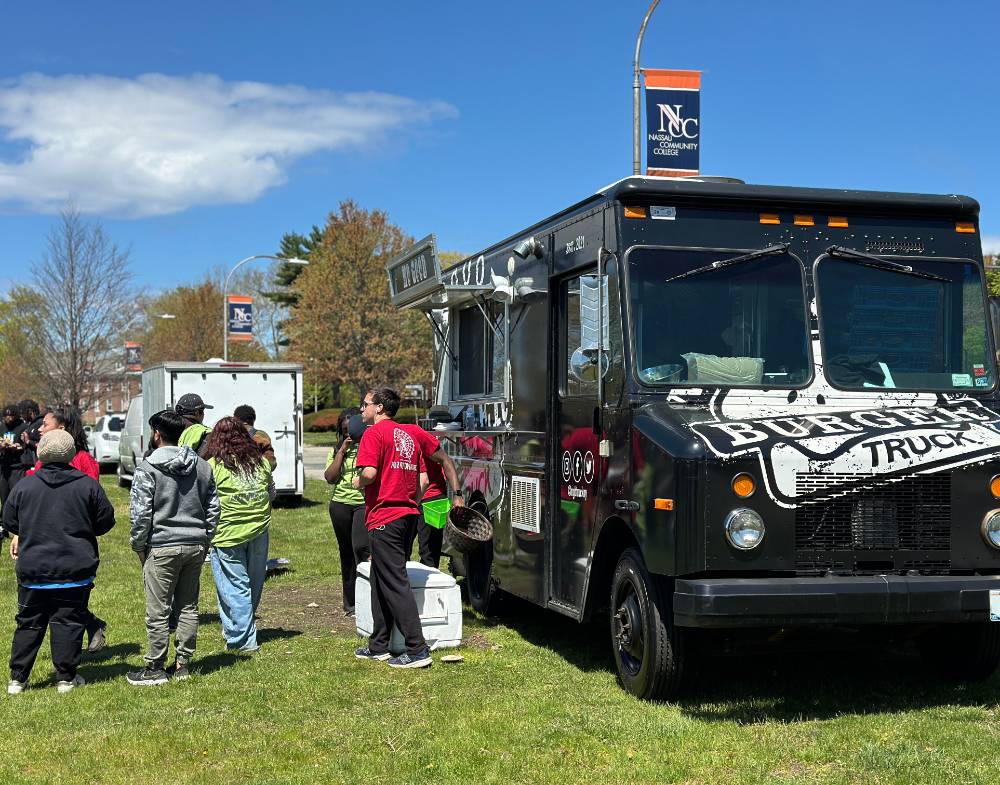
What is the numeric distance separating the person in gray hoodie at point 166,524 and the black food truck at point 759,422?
7.51 ft

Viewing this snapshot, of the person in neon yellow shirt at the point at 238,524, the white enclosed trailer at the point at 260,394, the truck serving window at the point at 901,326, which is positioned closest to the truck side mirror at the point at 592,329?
the truck serving window at the point at 901,326

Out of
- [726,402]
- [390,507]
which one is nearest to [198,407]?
[390,507]

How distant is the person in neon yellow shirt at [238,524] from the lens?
8.59m

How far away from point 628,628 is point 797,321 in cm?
200

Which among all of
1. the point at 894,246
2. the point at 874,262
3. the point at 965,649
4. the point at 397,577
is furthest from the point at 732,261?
the point at 397,577

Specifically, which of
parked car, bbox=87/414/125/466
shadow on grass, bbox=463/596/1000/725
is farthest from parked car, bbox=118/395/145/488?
shadow on grass, bbox=463/596/1000/725

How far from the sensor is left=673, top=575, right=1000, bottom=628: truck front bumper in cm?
598

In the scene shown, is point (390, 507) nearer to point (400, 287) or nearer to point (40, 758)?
point (40, 758)

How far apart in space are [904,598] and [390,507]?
11.3 ft

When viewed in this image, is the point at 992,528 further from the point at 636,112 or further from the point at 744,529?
the point at 636,112

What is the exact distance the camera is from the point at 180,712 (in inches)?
274

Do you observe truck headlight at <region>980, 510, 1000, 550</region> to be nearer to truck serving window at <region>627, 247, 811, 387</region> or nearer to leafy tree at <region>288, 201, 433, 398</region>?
truck serving window at <region>627, 247, 811, 387</region>

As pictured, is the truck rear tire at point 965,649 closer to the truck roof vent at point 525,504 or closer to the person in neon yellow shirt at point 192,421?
the truck roof vent at point 525,504

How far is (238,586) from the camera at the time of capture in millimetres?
8727
